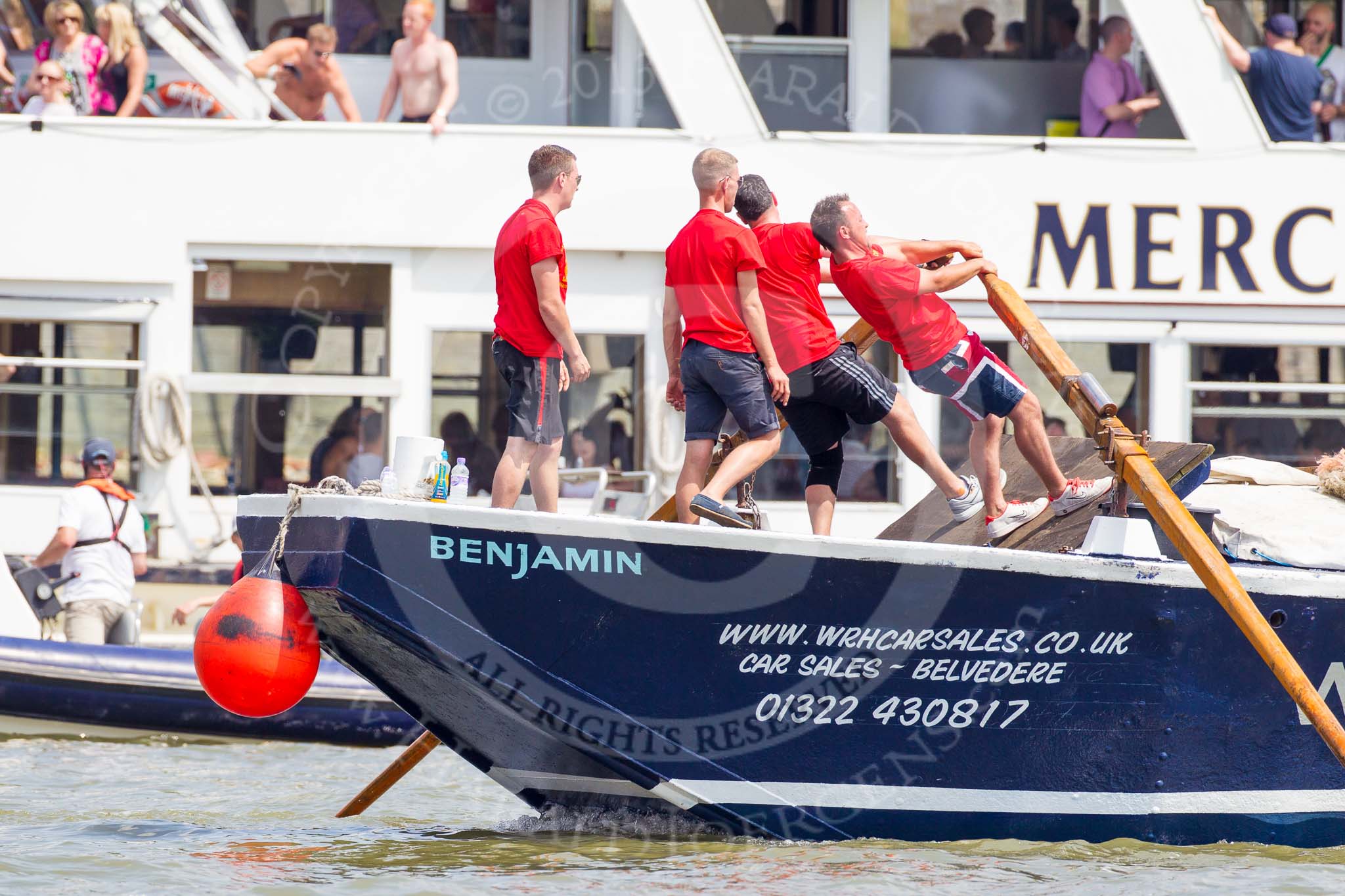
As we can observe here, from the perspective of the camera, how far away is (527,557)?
529cm

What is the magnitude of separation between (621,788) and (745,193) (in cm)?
224

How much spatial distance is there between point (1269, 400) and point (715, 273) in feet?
23.3

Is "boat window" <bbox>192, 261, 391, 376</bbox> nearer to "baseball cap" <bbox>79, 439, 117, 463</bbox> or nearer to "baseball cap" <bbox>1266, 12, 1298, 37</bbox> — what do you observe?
"baseball cap" <bbox>79, 439, 117, 463</bbox>

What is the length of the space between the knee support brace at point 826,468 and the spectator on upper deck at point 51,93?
7.34 metres

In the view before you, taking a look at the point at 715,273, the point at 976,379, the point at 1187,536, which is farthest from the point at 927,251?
the point at 1187,536

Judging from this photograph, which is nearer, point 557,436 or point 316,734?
point 557,436

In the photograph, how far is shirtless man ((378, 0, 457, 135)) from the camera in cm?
1171

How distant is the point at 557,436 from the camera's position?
623cm

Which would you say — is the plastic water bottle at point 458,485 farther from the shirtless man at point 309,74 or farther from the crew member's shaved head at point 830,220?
the shirtless man at point 309,74

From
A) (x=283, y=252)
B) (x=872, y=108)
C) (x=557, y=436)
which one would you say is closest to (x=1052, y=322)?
(x=872, y=108)

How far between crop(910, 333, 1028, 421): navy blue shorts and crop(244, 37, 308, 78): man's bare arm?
23.4 ft

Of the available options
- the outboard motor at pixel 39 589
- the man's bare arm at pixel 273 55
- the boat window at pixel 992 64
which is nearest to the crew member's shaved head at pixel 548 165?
the outboard motor at pixel 39 589

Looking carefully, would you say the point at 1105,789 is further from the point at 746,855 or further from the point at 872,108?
the point at 872,108

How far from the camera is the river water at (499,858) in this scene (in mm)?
5258
